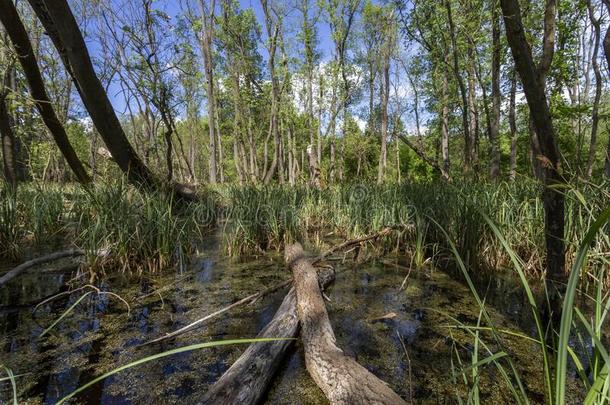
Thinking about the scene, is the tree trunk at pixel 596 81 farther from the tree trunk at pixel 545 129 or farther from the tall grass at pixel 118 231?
the tall grass at pixel 118 231

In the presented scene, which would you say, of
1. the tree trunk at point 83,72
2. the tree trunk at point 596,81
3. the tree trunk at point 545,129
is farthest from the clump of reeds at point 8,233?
the tree trunk at point 596,81

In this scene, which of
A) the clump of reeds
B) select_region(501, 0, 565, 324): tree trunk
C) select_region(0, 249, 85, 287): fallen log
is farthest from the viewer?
the clump of reeds

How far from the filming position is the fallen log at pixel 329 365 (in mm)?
1217

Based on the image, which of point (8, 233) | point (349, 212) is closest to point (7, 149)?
point (8, 233)

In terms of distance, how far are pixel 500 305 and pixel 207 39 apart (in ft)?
45.2

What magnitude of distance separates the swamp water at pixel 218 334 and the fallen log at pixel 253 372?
0.11m

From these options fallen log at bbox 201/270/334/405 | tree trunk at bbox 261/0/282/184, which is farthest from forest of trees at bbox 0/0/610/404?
tree trunk at bbox 261/0/282/184

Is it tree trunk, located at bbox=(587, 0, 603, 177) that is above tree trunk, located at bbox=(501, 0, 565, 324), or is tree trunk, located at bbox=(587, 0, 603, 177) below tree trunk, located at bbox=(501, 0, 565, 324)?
above

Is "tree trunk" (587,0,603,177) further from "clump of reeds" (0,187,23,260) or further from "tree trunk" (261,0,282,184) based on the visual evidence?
"clump of reeds" (0,187,23,260)

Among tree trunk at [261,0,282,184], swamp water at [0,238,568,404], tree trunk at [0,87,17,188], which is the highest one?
tree trunk at [261,0,282,184]

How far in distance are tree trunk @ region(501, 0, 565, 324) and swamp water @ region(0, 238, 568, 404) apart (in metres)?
0.55

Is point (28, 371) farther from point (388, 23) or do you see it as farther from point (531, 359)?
point (388, 23)

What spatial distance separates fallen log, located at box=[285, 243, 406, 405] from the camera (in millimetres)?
1217

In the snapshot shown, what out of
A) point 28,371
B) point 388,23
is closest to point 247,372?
point 28,371
